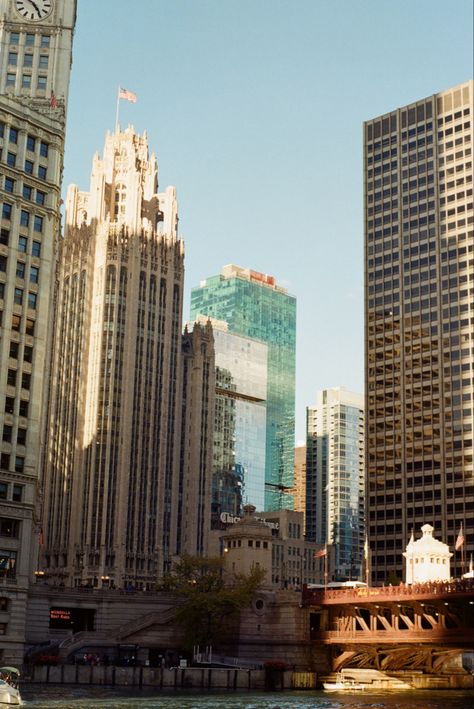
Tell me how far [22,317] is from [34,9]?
60672mm

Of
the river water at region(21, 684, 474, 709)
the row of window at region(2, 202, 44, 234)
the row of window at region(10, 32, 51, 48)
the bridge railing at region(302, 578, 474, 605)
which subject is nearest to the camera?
the river water at region(21, 684, 474, 709)

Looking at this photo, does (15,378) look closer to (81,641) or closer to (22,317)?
(22,317)

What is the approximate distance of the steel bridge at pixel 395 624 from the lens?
108 metres

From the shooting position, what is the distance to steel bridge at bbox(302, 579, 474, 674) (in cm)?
10775

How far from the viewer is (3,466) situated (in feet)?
380

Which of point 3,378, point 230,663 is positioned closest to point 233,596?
point 230,663

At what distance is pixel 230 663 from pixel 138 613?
19532 millimetres

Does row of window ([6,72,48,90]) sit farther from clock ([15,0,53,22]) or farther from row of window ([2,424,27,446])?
row of window ([2,424,27,446])

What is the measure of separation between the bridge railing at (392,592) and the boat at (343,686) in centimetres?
951

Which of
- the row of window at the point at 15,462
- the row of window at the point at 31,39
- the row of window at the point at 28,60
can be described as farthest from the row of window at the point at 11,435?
the row of window at the point at 31,39

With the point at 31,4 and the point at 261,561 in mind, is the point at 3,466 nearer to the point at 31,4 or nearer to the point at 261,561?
the point at 261,561

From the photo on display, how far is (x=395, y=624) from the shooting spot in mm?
116188

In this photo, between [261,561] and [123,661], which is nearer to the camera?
[123,661]

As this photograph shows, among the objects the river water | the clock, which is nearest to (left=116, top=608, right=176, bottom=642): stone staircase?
the river water
